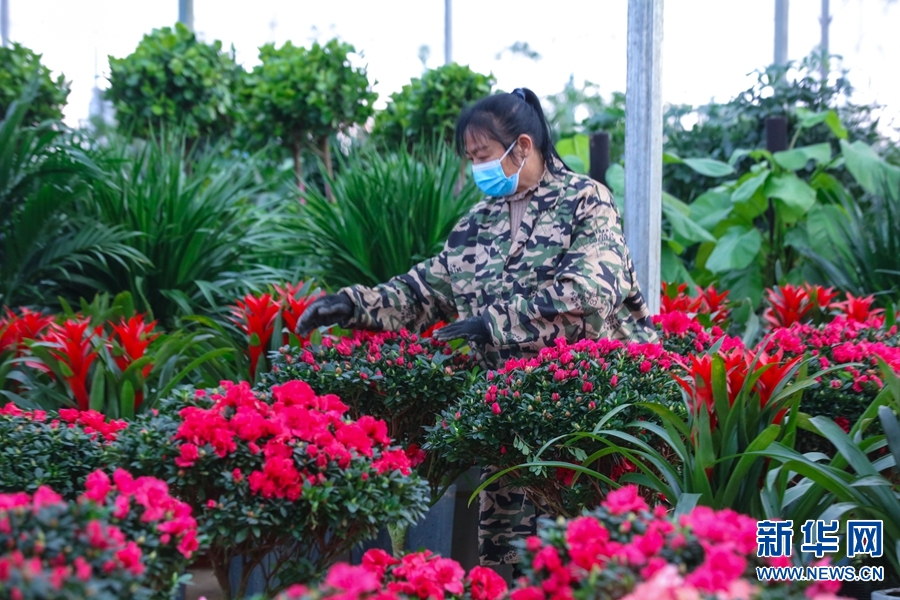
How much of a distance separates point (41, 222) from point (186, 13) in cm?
461

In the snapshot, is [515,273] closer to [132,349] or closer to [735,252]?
[132,349]

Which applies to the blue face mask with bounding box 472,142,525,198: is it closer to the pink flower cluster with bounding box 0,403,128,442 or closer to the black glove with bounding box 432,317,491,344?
the black glove with bounding box 432,317,491,344

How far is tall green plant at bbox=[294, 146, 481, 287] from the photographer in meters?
5.08

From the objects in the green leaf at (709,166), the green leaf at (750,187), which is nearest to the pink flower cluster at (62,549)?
the green leaf at (750,187)

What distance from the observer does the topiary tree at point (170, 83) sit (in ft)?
25.7

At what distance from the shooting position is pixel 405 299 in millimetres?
3584

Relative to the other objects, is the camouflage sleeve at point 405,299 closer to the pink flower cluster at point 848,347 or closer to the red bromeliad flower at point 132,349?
the red bromeliad flower at point 132,349

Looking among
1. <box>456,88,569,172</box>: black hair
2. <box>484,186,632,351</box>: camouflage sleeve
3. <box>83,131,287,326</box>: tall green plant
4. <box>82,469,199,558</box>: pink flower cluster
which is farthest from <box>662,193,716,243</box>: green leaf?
<box>82,469,199,558</box>: pink flower cluster

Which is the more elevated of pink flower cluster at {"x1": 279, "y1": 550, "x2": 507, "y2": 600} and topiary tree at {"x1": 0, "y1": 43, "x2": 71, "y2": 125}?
topiary tree at {"x1": 0, "y1": 43, "x2": 71, "y2": 125}

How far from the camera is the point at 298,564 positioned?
232 centimetres

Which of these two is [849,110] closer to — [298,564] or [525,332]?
[525,332]

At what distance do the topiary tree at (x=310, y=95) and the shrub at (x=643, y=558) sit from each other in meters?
6.28

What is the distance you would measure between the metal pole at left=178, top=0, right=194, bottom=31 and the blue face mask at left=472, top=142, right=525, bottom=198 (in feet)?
20.4

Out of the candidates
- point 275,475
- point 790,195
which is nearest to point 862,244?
point 790,195
